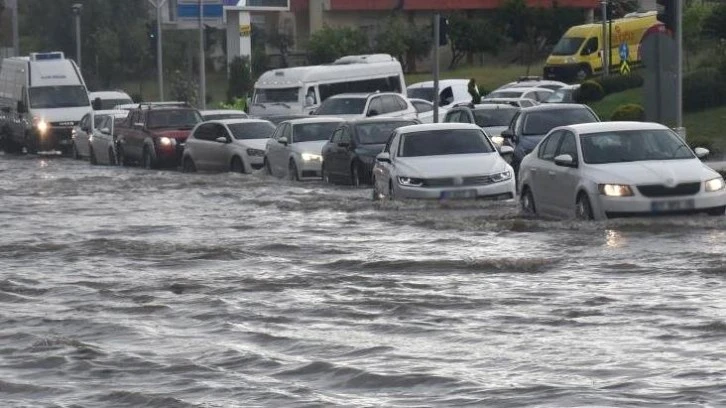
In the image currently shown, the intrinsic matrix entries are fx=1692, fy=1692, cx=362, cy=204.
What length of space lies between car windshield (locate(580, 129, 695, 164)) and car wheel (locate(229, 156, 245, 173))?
16.3 m

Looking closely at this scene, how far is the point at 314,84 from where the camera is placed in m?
45.7

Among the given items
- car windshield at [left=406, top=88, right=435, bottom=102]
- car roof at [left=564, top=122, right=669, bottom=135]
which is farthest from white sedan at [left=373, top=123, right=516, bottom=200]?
car windshield at [left=406, top=88, right=435, bottom=102]

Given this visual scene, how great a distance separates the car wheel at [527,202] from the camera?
21969 mm

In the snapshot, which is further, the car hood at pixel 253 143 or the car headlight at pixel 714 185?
the car hood at pixel 253 143

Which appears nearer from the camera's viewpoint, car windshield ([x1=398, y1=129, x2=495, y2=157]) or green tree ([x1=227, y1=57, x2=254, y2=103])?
car windshield ([x1=398, y1=129, x2=495, y2=157])

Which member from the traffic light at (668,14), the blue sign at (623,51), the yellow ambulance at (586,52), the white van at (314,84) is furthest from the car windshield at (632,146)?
the yellow ambulance at (586,52)

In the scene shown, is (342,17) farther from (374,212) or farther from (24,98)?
(374,212)

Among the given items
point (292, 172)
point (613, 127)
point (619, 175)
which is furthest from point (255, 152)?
point (619, 175)

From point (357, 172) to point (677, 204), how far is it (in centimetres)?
1089

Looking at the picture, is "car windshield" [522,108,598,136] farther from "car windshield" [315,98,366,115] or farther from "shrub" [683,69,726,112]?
"shrub" [683,69,726,112]

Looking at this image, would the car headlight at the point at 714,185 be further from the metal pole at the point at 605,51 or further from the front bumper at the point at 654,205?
the metal pole at the point at 605,51

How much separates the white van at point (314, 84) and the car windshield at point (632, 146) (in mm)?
24813

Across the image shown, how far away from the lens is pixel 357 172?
29.7 meters

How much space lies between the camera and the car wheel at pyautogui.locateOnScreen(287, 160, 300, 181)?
32.8 meters
